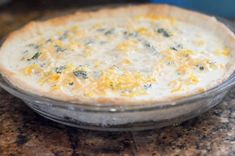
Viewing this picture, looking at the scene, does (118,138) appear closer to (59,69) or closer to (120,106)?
(120,106)

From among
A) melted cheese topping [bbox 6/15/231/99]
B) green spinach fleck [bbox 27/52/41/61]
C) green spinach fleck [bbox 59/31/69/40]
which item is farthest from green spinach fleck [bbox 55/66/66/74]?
green spinach fleck [bbox 59/31/69/40]

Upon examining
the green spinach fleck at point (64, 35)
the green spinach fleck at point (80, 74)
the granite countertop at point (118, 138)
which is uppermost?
the green spinach fleck at point (64, 35)

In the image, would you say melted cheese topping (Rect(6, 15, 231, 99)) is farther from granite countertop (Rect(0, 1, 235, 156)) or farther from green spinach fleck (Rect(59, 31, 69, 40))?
granite countertop (Rect(0, 1, 235, 156))

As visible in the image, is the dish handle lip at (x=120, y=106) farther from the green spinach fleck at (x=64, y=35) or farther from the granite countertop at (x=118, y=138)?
the green spinach fleck at (x=64, y=35)

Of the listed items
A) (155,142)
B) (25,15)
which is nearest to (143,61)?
(155,142)

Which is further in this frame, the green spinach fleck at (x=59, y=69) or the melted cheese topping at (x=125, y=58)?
the green spinach fleck at (x=59, y=69)

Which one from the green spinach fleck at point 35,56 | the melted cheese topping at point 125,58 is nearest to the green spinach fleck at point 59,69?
the melted cheese topping at point 125,58
